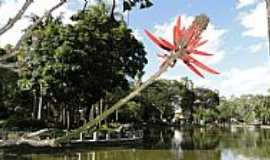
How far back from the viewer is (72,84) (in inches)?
1331

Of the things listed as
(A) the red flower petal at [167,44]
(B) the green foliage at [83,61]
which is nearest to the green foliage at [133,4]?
(A) the red flower petal at [167,44]

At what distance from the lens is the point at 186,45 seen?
4.01 feet

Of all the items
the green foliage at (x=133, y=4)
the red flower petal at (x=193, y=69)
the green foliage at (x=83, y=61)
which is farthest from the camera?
the green foliage at (x=83, y=61)

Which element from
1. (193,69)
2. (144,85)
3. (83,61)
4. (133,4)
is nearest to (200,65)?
(193,69)

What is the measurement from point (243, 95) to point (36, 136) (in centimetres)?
11828

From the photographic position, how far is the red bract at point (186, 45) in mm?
1214

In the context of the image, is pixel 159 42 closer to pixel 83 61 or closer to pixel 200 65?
pixel 200 65

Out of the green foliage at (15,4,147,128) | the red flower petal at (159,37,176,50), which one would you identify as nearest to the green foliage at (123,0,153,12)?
the red flower petal at (159,37,176,50)

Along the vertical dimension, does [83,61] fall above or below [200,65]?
above

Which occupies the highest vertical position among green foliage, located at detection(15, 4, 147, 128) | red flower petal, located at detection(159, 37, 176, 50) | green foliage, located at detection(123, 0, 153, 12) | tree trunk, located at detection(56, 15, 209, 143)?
green foliage, located at detection(15, 4, 147, 128)

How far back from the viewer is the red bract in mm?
1214

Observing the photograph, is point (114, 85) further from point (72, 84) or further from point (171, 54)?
point (171, 54)

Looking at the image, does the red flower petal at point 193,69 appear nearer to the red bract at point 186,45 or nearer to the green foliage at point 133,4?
the red bract at point 186,45

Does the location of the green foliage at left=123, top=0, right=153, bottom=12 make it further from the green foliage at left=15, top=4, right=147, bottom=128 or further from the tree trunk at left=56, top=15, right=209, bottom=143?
the green foliage at left=15, top=4, right=147, bottom=128
